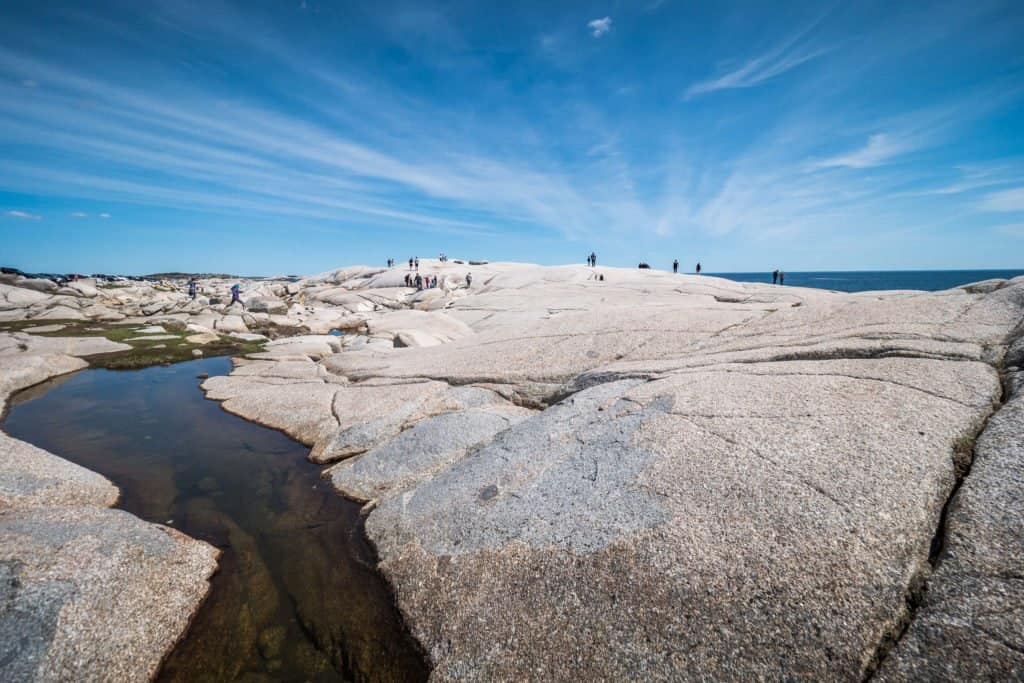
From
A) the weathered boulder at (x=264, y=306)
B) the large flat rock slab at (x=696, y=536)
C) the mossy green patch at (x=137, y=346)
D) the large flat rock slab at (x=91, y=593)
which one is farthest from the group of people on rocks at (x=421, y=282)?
the large flat rock slab at (x=696, y=536)

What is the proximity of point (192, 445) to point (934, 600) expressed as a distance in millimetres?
13823

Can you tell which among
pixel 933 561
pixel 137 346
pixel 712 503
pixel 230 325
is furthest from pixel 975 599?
pixel 230 325

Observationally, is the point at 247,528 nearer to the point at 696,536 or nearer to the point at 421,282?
the point at 696,536

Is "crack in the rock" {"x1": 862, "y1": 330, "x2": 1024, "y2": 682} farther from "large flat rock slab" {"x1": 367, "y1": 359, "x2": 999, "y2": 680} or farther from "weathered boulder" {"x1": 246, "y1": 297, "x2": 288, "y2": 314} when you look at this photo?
"weathered boulder" {"x1": 246, "y1": 297, "x2": 288, "y2": 314}

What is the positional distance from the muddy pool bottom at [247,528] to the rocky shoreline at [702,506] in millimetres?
378

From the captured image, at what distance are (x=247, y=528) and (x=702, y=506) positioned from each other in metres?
7.48

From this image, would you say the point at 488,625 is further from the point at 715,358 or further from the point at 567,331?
the point at 567,331

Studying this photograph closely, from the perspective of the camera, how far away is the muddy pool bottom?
5062mm

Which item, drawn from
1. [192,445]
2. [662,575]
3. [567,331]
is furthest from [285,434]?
[662,575]

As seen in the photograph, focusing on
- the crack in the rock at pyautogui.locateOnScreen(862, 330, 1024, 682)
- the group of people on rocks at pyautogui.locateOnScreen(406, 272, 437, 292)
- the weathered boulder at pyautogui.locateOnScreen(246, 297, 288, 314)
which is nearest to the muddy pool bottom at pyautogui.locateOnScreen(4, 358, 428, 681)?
the crack in the rock at pyautogui.locateOnScreen(862, 330, 1024, 682)

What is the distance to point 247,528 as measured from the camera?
24.6 ft

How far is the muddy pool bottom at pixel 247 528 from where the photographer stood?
5.06 metres

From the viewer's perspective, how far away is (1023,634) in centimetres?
310

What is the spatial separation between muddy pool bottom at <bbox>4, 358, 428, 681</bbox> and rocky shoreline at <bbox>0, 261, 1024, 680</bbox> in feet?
1.24
